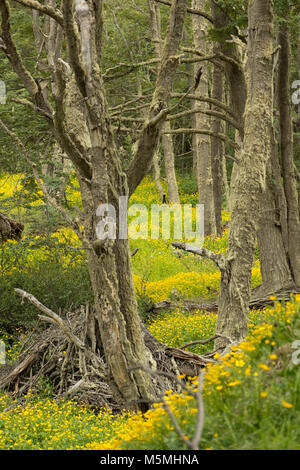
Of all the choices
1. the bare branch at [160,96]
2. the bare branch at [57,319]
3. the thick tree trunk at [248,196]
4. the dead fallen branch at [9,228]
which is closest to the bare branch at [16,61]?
the bare branch at [160,96]

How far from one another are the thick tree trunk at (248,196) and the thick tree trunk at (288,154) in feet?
10.9

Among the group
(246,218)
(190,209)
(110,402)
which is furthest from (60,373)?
(190,209)

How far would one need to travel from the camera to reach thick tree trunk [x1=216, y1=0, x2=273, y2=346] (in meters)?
7.07

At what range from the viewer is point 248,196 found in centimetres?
711

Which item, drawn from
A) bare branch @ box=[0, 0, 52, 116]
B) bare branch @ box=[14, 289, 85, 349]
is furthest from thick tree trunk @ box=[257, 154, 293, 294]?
bare branch @ box=[0, 0, 52, 116]

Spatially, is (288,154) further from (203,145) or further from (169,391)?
(169,391)

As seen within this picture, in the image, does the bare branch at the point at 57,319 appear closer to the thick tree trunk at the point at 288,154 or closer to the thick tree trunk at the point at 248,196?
the thick tree trunk at the point at 248,196

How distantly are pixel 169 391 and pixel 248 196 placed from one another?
13.3 ft

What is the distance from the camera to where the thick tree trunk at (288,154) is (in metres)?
10.3

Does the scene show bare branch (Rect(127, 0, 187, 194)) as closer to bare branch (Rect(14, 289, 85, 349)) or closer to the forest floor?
the forest floor

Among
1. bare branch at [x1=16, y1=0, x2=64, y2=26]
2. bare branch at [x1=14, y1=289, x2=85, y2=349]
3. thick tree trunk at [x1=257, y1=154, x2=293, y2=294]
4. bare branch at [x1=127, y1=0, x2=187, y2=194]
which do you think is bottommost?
bare branch at [x1=14, y1=289, x2=85, y2=349]

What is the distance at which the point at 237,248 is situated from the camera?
23.3 feet

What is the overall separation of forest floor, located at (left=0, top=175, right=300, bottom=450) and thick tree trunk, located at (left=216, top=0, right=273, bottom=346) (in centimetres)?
51

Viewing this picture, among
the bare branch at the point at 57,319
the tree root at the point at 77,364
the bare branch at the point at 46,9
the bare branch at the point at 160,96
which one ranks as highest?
the bare branch at the point at 46,9
